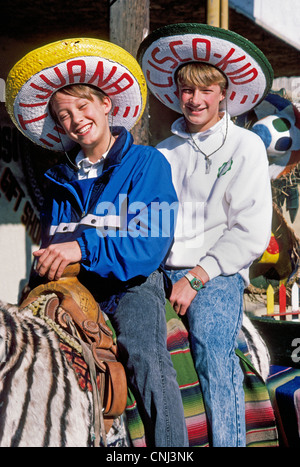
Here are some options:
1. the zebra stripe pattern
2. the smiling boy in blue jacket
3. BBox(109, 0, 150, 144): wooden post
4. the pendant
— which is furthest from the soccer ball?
the zebra stripe pattern

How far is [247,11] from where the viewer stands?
5.54 meters

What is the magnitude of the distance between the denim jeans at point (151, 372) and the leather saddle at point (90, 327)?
0.06 m

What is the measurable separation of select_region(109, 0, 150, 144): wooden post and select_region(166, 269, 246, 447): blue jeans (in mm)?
1421

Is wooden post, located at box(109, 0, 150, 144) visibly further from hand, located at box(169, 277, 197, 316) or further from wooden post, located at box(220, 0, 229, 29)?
hand, located at box(169, 277, 197, 316)

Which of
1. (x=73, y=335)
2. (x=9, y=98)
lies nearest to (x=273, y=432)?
(x=73, y=335)

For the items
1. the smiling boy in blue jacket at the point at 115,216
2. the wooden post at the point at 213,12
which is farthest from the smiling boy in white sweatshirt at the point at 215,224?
the wooden post at the point at 213,12

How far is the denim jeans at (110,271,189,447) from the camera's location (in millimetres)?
2182

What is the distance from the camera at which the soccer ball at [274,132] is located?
5.71 metres

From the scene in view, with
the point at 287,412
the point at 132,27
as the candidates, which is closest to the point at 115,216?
the point at 287,412

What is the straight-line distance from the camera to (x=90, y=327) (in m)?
2.17

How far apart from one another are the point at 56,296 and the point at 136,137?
5.74ft

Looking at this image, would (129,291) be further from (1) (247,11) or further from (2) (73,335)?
(1) (247,11)

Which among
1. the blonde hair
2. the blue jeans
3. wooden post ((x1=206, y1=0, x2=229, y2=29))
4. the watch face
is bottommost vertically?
the blue jeans

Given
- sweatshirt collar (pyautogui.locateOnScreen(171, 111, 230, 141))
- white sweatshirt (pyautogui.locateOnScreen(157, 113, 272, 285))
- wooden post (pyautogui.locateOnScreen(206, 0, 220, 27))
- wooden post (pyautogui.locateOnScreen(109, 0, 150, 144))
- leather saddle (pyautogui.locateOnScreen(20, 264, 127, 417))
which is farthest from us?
wooden post (pyautogui.locateOnScreen(206, 0, 220, 27))
